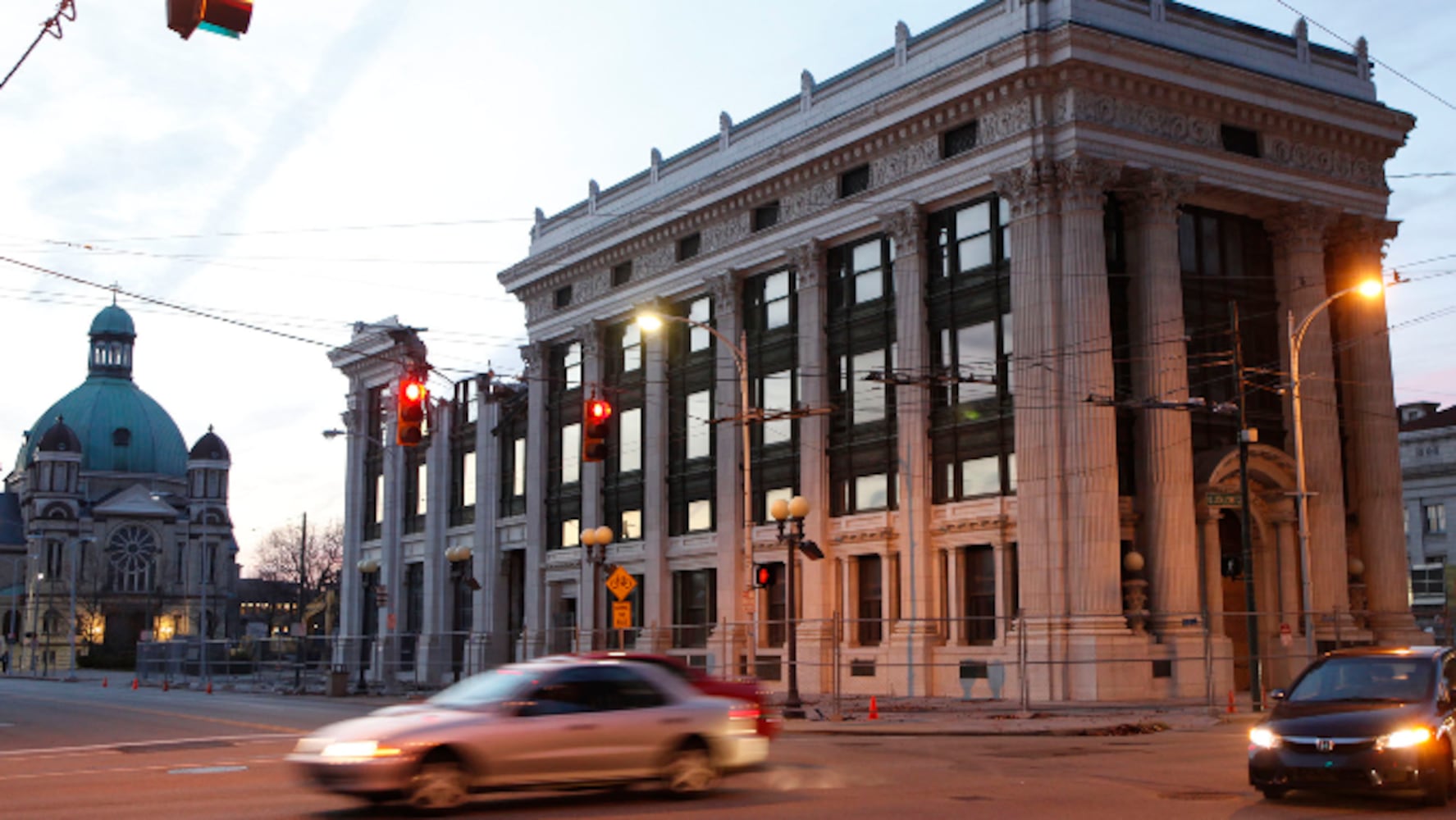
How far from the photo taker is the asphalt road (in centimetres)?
1516

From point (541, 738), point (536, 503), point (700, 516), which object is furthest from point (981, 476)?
point (541, 738)

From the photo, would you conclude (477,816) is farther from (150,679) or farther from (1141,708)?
(150,679)

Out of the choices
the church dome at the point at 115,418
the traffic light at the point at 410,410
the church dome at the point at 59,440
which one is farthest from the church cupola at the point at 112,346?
the traffic light at the point at 410,410

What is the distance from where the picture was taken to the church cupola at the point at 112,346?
173500mm

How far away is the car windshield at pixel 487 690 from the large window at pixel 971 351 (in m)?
25.1

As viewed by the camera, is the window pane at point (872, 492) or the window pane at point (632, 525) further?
the window pane at point (632, 525)

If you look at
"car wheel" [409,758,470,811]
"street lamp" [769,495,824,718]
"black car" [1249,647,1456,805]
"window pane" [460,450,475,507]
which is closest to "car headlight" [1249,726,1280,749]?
"black car" [1249,647,1456,805]

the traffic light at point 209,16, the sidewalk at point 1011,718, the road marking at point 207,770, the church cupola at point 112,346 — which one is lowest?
the sidewalk at point 1011,718

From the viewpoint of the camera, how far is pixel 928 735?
91.3 ft

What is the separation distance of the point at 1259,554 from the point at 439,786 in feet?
109

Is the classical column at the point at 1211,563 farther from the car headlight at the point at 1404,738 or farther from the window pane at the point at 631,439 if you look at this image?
the car headlight at the point at 1404,738

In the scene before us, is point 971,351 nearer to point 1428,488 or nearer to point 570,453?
point 570,453

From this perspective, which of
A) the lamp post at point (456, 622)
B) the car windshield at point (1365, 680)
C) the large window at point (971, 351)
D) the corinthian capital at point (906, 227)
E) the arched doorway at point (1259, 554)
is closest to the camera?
the car windshield at point (1365, 680)

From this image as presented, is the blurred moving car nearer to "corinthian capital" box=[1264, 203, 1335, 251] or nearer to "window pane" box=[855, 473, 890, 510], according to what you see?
"window pane" box=[855, 473, 890, 510]
